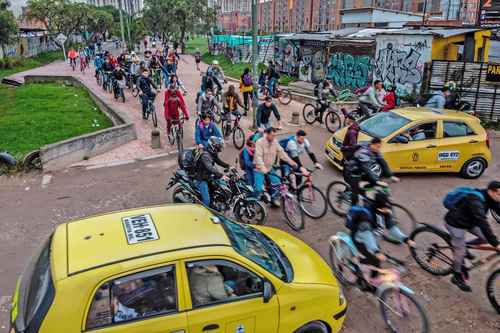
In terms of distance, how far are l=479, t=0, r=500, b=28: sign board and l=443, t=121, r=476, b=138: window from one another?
46.3ft

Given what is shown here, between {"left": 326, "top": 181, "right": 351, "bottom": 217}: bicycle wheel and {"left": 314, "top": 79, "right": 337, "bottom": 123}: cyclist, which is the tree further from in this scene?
{"left": 326, "top": 181, "right": 351, "bottom": 217}: bicycle wheel

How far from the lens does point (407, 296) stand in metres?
5.00

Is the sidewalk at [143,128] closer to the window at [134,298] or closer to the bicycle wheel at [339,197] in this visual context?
the bicycle wheel at [339,197]

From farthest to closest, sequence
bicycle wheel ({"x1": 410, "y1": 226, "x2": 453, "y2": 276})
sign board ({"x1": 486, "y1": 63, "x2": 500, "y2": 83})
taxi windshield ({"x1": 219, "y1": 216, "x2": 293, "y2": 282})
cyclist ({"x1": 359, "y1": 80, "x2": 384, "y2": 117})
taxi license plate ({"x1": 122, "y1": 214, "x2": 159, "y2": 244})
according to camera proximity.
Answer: sign board ({"x1": 486, "y1": 63, "x2": 500, "y2": 83}), cyclist ({"x1": 359, "y1": 80, "x2": 384, "y2": 117}), bicycle wheel ({"x1": 410, "y1": 226, "x2": 453, "y2": 276}), taxi windshield ({"x1": 219, "y1": 216, "x2": 293, "y2": 282}), taxi license plate ({"x1": 122, "y1": 214, "x2": 159, "y2": 244})

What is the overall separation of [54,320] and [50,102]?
59.2 feet

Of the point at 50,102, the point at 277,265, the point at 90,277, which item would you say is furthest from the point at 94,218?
the point at 50,102

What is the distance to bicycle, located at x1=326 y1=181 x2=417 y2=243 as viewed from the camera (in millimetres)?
7344

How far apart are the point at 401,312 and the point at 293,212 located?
10.1ft

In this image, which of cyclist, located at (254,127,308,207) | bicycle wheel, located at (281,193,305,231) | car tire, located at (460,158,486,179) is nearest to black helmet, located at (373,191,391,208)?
bicycle wheel, located at (281,193,305,231)

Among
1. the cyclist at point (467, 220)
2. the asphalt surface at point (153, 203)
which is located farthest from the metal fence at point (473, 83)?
the cyclist at point (467, 220)

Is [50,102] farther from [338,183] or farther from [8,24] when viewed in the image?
[8,24]

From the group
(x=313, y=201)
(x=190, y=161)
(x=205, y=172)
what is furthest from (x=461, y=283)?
(x=190, y=161)

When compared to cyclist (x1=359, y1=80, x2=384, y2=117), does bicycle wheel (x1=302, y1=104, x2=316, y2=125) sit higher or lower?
lower

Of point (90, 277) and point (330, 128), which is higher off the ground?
point (90, 277)
